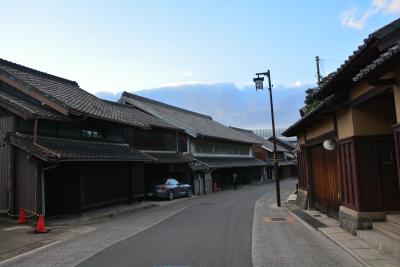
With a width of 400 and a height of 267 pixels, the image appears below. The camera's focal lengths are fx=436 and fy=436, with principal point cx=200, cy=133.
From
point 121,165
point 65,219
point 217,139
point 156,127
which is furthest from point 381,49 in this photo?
point 217,139

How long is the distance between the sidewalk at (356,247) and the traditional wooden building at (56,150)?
34.2 ft

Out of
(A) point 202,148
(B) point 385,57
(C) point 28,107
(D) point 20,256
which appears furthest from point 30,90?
(A) point 202,148

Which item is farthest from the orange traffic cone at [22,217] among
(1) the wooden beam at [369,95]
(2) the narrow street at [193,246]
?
(1) the wooden beam at [369,95]

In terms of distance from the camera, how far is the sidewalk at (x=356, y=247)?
8.84 metres

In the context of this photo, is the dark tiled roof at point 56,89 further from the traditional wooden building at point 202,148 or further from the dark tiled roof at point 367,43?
the dark tiled roof at point 367,43

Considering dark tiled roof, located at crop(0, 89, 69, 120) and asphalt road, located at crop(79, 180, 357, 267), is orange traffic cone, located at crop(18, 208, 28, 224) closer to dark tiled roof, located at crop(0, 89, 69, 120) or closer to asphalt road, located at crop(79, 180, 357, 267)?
dark tiled roof, located at crop(0, 89, 69, 120)

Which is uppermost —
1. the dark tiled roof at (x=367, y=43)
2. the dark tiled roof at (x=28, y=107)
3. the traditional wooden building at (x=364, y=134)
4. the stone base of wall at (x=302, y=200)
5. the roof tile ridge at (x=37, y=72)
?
the roof tile ridge at (x=37, y=72)

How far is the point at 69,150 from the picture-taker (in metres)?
19.0

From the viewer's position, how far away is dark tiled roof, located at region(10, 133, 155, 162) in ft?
55.9

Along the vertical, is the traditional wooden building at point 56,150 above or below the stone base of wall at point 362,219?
above

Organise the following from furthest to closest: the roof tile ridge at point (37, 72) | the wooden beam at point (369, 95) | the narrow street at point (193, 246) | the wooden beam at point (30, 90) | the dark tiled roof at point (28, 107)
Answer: the roof tile ridge at point (37, 72) < the wooden beam at point (30, 90) < the dark tiled roof at point (28, 107) < the narrow street at point (193, 246) < the wooden beam at point (369, 95)

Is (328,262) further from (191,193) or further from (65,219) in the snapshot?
(191,193)

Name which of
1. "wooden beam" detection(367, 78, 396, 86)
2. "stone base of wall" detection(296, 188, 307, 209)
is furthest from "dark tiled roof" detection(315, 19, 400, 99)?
"stone base of wall" detection(296, 188, 307, 209)

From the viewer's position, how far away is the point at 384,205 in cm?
1174
